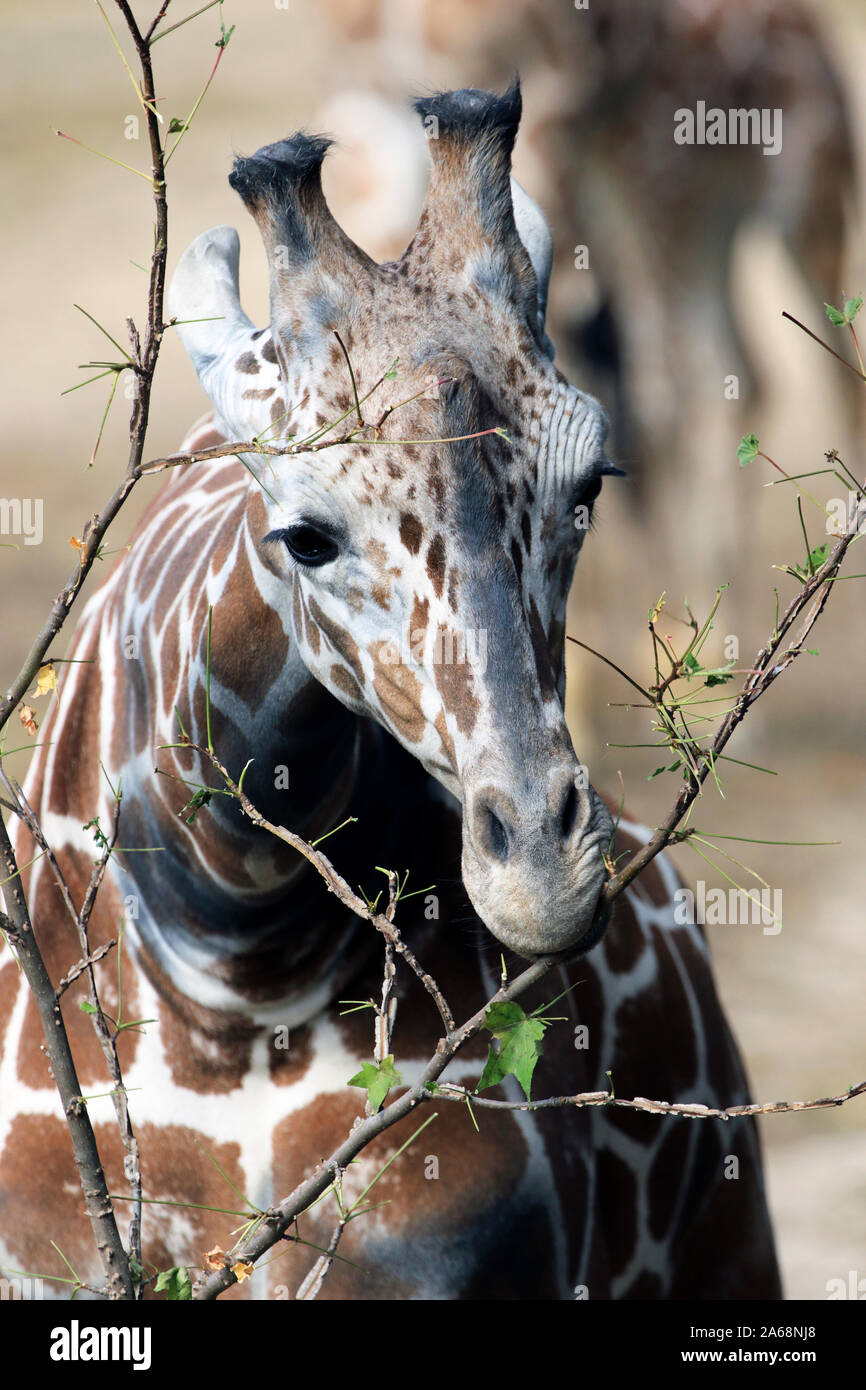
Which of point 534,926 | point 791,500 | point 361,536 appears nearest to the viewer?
point 534,926

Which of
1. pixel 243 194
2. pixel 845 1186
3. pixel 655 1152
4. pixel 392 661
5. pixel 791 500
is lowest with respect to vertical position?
pixel 845 1186

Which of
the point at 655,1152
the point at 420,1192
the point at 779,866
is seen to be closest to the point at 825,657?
the point at 779,866

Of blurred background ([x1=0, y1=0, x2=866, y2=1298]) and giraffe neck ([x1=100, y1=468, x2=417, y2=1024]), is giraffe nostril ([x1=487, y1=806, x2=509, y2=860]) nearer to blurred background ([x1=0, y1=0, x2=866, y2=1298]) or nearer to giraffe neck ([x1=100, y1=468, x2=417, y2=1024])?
giraffe neck ([x1=100, y1=468, x2=417, y2=1024])

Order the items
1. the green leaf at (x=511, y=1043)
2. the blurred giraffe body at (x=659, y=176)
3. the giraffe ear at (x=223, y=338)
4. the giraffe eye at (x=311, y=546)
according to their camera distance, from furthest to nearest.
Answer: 1. the blurred giraffe body at (x=659, y=176)
2. the giraffe ear at (x=223, y=338)
3. the giraffe eye at (x=311, y=546)
4. the green leaf at (x=511, y=1043)

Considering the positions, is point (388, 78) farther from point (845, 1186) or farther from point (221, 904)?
point (221, 904)

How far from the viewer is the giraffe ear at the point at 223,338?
1327mm

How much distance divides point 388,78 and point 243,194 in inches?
137

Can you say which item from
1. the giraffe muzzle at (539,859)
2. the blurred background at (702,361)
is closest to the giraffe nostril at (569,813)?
the giraffe muzzle at (539,859)

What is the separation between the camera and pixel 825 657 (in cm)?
621

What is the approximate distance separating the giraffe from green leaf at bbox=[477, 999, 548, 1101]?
107mm

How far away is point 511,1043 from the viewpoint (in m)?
0.96

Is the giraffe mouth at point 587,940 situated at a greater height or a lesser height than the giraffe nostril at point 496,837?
lesser
